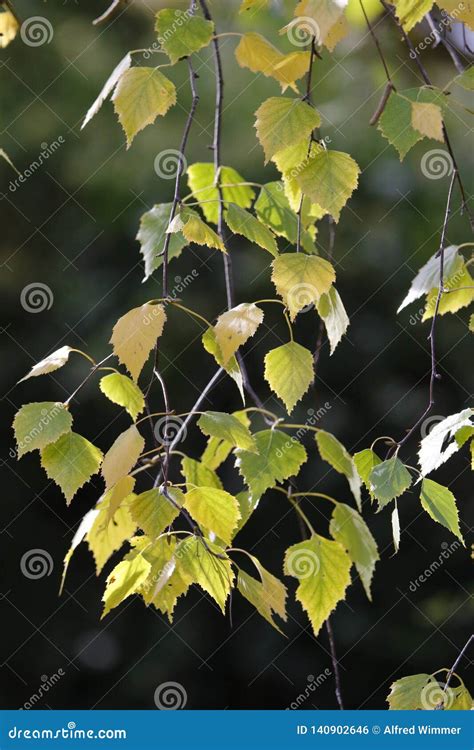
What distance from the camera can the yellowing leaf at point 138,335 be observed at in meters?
0.78

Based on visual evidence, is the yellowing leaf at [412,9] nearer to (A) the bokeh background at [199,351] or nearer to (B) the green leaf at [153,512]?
(B) the green leaf at [153,512]

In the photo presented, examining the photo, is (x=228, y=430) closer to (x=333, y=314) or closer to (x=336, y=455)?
(x=333, y=314)

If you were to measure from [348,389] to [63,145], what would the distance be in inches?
40.5

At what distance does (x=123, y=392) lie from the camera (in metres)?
0.93

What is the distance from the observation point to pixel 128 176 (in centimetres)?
239

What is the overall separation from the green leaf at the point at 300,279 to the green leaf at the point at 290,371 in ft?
0.25

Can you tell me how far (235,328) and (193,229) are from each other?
11 centimetres

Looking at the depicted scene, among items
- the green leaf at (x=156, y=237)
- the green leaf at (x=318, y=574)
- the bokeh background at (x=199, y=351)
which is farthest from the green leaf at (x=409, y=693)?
the bokeh background at (x=199, y=351)

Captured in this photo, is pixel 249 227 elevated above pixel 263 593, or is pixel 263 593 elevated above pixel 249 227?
pixel 249 227

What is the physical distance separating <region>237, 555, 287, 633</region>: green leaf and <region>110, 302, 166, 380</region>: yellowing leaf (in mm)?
208

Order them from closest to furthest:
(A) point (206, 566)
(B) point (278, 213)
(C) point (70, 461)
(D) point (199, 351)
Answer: (A) point (206, 566)
(C) point (70, 461)
(B) point (278, 213)
(D) point (199, 351)

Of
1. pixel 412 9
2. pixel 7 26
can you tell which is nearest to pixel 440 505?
pixel 412 9

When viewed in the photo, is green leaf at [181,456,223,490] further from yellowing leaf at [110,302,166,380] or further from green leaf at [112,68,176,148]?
green leaf at [112,68,176,148]

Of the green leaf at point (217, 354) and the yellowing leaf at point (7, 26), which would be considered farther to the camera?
the yellowing leaf at point (7, 26)
